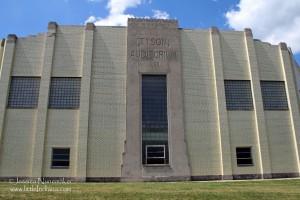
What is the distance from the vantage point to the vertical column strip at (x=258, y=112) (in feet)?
83.3

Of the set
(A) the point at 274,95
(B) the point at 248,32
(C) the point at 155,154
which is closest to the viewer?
(C) the point at 155,154

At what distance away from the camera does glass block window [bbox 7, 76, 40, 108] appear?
24.9 m

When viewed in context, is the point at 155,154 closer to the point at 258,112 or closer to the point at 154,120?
the point at 154,120

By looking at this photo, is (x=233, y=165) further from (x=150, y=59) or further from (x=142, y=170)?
(x=150, y=59)

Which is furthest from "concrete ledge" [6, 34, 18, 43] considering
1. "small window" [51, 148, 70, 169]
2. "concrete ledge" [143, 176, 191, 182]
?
"concrete ledge" [143, 176, 191, 182]

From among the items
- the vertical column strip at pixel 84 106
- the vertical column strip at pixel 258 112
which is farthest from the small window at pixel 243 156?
the vertical column strip at pixel 84 106

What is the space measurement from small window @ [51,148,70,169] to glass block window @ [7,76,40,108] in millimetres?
4194

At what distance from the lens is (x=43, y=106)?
80.8 feet

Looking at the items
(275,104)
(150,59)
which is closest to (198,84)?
A: (150,59)

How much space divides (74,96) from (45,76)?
295 centimetres

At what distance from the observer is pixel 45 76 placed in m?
25.4

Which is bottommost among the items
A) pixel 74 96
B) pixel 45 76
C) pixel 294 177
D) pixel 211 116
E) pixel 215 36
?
pixel 294 177

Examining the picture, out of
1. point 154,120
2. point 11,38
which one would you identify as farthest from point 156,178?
point 11,38

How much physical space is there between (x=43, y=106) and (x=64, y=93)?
6.54 ft
